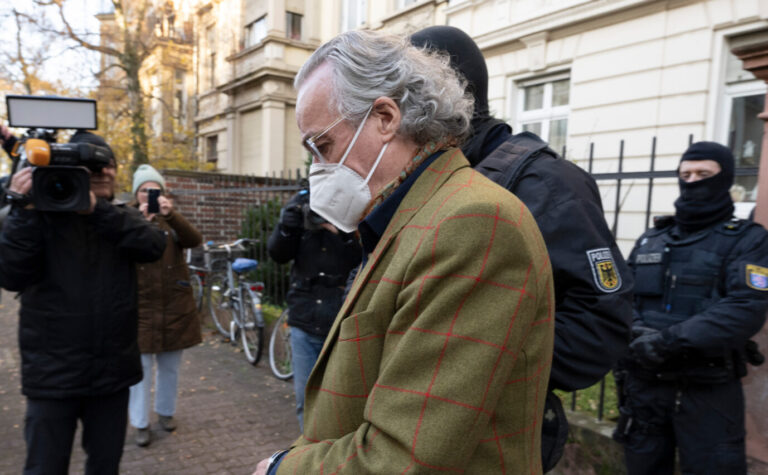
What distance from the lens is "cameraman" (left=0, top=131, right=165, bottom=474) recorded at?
97.6 inches

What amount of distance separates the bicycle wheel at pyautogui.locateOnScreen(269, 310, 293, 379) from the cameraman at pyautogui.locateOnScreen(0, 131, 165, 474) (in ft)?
9.67

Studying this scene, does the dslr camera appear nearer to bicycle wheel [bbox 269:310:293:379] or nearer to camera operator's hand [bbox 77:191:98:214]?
camera operator's hand [bbox 77:191:98:214]

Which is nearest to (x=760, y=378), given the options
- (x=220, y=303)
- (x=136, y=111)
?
(x=220, y=303)

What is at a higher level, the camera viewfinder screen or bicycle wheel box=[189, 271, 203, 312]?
the camera viewfinder screen

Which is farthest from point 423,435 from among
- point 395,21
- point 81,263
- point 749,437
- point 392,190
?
point 395,21

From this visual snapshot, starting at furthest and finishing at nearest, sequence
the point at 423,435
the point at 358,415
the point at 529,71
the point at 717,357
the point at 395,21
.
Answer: the point at 395,21 → the point at 529,71 → the point at 717,357 → the point at 358,415 → the point at 423,435

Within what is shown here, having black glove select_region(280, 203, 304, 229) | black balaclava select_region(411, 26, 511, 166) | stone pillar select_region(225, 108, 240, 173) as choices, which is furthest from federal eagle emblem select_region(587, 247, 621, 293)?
stone pillar select_region(225, 108, 240, 173)

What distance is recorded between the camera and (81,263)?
263 cm

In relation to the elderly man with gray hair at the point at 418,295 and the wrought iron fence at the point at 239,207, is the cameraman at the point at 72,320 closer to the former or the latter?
the elderly man with gray hair at the point at 418,295

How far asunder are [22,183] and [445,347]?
2416mm

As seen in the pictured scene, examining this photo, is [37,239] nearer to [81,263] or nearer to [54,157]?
[81,263]

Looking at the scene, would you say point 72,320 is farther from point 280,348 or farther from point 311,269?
point 280,348

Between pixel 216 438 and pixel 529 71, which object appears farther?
pixel 529 71

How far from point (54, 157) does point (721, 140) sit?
25.8 feet
